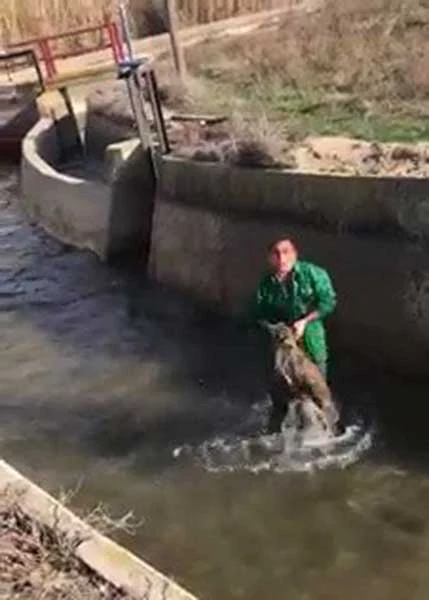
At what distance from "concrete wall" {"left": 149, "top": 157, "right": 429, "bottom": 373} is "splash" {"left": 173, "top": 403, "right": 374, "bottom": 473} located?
1352 millimetres

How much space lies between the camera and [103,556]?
7.81 metres

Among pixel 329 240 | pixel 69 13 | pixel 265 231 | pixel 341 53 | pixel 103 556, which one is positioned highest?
pixel 103 556

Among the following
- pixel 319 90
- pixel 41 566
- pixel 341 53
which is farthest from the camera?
pixel 341 53

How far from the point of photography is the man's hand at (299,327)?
11.1 m

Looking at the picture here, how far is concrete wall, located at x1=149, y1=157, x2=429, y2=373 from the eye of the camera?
13.2m

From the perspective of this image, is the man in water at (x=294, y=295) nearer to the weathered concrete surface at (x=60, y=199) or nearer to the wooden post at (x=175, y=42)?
the weathered concrete surface at (x=60, y=199)

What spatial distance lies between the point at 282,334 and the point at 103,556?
12.2 feet

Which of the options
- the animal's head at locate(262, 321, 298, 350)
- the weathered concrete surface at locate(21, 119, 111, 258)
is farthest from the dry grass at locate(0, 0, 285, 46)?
the animal's head at locate(262, 321, 298, 350)

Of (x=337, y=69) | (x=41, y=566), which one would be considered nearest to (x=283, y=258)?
(x=41, y=566)

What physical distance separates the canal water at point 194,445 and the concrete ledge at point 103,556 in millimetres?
1891

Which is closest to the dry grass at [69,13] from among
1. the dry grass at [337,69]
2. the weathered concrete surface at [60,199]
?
the dry grass at [337,69]

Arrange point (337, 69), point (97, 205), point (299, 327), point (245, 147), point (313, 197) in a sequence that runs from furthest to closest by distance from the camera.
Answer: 1. point (337, 69)
2. point (97, 205)
3. point (245, 147)
4. point (313, 197)
5. point (299, 327)

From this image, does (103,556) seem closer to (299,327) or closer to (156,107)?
(299,327)

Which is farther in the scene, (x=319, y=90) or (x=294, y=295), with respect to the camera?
(x=319, y=90)
